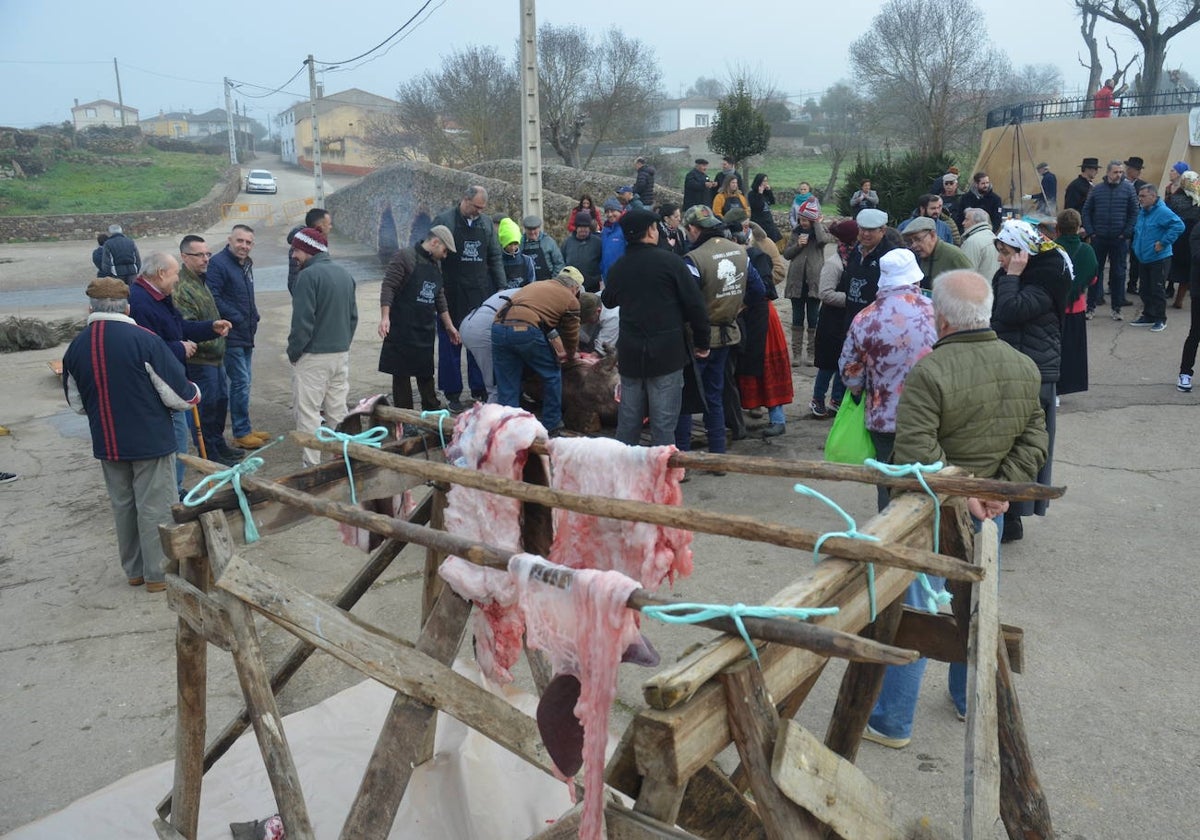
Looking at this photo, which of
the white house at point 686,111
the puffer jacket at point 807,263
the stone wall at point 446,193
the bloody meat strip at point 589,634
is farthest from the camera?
the white house at point 686,111

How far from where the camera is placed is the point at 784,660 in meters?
2.07

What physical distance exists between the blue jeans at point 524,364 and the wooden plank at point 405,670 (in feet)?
14.7

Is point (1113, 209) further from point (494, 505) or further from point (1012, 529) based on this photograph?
point (494, 505)

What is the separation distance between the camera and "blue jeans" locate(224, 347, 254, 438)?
8086 millimetres

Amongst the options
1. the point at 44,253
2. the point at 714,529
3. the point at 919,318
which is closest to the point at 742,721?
the point at 714,529

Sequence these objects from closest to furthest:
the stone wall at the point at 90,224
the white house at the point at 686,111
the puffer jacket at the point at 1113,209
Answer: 1. the puffer jacket at the point at 1113,209
2. the stone wall at the point at 90,224
3. the white house at the point at 686,111

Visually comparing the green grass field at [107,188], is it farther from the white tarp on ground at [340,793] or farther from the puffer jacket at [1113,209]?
the white tarp on ground at [340,793]

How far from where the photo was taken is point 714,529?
2.31m

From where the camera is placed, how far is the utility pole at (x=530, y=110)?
475 inches

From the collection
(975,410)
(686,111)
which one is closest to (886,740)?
(975,410)

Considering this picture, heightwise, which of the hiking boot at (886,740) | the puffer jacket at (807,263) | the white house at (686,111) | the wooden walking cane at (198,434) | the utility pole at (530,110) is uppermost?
the white house at (686,111)

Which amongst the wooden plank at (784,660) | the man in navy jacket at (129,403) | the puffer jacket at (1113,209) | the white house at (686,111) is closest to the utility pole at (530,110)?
the puffer jacket at (1113,209)

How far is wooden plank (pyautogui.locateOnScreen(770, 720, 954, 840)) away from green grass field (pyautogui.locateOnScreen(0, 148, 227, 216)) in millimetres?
38897

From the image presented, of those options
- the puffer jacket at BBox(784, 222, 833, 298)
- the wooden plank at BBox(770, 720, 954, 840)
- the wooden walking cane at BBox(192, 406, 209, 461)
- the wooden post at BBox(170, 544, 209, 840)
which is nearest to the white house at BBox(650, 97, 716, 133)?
the puffer jacket at BBox(784, 222, 833, 298)
